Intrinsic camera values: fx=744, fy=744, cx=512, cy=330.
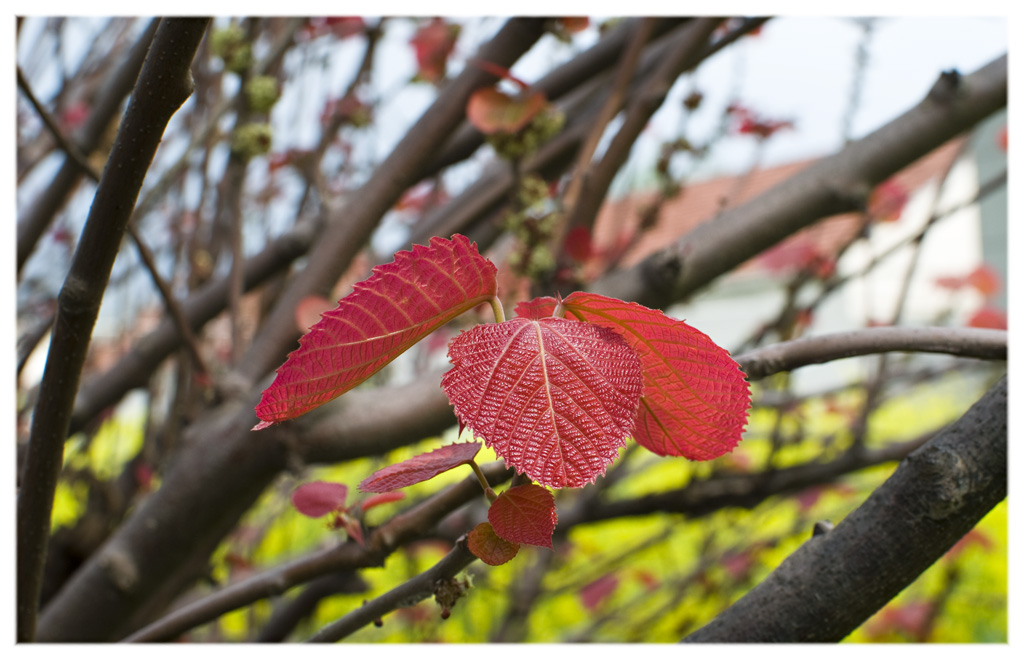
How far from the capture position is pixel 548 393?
0.67 feet

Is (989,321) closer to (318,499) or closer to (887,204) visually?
(887,204)

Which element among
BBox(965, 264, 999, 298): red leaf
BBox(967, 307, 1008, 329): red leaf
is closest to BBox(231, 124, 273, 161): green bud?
BBox(967, 307, 1008, 329): red leaf

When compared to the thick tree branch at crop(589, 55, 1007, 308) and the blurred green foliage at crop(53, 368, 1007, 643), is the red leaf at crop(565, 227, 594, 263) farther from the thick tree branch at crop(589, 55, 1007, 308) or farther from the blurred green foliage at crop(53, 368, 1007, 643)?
the blurred green foliage at crop(53, 368, 1007, 643)

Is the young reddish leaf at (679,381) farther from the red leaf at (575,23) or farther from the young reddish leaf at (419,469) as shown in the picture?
the red leaf at (575,23)

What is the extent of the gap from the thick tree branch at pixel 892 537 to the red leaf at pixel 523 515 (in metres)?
0.14

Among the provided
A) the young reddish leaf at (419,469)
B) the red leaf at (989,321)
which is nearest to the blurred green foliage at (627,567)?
the red leaf at (989,321)

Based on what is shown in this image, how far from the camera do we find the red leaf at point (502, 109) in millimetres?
509

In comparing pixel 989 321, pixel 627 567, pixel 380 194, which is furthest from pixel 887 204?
pixel 380 194

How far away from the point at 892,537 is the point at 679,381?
12 centimetres

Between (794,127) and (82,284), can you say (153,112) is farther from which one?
(794,127)

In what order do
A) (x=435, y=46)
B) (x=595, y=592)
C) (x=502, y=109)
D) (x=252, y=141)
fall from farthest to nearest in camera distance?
1. (x=595, y=592)
2. (x=435, y=46)
3. (x=252, y=141)
4. (x=502, y=109)

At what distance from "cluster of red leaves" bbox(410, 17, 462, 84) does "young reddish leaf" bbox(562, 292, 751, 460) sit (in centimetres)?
67

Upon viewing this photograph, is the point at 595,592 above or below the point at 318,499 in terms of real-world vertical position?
below

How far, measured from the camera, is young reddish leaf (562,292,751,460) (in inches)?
8.6
